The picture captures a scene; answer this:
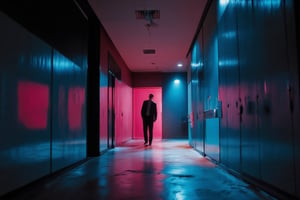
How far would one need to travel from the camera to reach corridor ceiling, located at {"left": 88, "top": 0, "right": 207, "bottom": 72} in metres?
5.91

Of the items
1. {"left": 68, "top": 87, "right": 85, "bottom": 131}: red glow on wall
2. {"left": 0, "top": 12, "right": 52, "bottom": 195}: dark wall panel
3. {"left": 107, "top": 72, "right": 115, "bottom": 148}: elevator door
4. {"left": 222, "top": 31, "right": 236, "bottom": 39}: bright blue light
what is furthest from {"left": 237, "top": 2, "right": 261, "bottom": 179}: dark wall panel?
{"left": 107, "top": 72, "right": 115, "bottom": 148}: elevator door

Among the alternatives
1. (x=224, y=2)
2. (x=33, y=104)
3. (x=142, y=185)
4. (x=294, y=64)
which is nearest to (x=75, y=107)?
(x=33, y=104)

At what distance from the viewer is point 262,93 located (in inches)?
115

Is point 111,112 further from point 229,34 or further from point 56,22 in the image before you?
point 229,34

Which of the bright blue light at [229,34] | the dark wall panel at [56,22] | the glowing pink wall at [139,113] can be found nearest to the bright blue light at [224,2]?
the bright blue light at [229,34]

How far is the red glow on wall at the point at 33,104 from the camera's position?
3.03 meters

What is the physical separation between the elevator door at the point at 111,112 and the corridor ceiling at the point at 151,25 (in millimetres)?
1198

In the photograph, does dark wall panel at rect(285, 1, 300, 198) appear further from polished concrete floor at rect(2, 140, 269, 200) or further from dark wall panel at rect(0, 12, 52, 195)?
dark wall panel at rect(0, 12, 52, 195)

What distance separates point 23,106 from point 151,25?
15.5 ft

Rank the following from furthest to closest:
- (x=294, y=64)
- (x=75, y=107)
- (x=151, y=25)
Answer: (x=151, y=25), (x=75, y=107), (x=294, y=64)

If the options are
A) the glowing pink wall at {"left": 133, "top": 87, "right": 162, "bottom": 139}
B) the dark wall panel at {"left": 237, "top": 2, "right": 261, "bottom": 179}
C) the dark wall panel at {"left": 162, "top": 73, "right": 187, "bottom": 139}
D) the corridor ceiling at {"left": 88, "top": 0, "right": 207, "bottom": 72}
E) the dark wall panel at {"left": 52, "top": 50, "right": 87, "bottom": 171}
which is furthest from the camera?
the glowing pink wall at {"left": 133, "top": 87, "right": 162, "bottom": 139}

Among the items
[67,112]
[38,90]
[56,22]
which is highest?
[56,22]

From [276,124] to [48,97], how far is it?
2695 millimetres

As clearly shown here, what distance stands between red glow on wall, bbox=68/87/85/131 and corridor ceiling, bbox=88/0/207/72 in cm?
180
